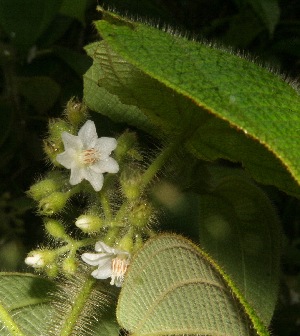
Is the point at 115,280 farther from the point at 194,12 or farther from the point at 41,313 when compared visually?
the point at 194,12

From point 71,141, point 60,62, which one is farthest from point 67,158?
point 60,62

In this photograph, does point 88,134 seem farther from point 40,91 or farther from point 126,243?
point 40,91

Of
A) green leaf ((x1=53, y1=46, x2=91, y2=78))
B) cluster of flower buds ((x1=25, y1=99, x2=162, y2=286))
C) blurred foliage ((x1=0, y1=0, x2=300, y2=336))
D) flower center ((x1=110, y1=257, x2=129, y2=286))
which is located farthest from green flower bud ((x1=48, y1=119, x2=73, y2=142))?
green leaf ((x1=53, y1=46, x2=91, y2=78))

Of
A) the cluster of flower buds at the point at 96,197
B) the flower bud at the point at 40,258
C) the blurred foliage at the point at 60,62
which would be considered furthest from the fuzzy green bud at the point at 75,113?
the blurred foliage at the point at 60,62

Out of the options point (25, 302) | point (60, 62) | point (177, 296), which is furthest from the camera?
point (60, 62)

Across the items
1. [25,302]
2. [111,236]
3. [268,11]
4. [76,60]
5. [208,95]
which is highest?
[208,95]

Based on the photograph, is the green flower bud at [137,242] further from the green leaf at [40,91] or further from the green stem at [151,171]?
the green leaf at [40,91]
